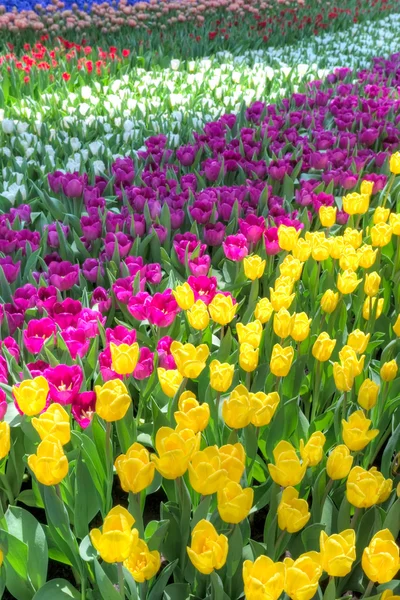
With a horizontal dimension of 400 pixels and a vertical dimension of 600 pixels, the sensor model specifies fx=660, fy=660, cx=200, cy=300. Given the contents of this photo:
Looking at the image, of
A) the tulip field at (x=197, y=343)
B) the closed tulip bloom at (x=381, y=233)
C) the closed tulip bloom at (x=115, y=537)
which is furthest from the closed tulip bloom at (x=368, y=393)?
the closed tulip bloom at (x=381, y=233)

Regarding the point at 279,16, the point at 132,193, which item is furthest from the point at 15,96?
the point at 279,16

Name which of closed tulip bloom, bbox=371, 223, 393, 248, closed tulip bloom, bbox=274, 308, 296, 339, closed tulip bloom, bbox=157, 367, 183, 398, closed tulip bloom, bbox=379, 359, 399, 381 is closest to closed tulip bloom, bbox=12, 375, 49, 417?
closed tulip bloom, bbox=157, 367, 183, 398

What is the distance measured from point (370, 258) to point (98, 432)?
837 millimetres

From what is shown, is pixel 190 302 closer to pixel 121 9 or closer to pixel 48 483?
pixel 48 483

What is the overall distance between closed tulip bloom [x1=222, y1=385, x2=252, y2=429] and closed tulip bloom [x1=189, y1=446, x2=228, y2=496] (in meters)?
0.14

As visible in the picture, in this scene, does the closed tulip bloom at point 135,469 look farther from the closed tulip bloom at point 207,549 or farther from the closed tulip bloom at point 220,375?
the closed tulip bloom at point 220,375

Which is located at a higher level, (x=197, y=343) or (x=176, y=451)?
(x=176, y=451)

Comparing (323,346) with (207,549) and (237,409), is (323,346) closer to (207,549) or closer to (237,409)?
(237,409)

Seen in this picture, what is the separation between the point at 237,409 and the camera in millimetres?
1116

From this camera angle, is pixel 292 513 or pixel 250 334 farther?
pixel 250 334

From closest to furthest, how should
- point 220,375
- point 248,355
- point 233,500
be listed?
1. point 233,500
2. point 220,375
3. point 248,355

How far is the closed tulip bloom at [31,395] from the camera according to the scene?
1.14 metres

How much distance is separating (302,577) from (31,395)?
0.56 metres

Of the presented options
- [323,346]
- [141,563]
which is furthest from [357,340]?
[141,563]
